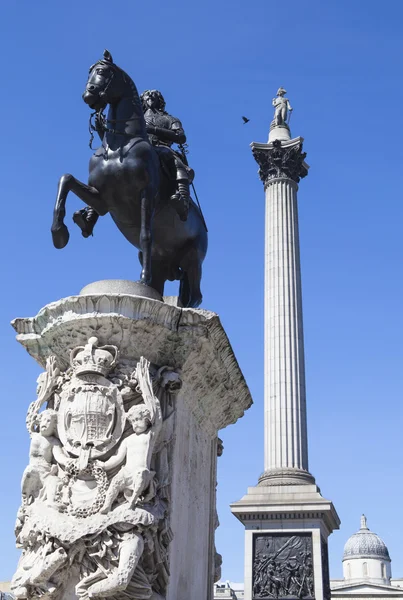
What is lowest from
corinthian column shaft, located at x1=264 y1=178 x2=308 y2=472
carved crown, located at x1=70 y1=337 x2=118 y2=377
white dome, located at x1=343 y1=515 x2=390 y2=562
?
carved crown, located at x1=70 y1=337 x2=118 y2=377

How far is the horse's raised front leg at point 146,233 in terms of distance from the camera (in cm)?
624

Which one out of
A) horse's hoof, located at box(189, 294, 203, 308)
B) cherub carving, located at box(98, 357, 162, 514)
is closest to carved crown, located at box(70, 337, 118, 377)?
cherub carving, located at box(98, 357, 162, 514)

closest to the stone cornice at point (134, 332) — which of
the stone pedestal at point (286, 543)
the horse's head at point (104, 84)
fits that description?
the horse's head at point (104, 84)

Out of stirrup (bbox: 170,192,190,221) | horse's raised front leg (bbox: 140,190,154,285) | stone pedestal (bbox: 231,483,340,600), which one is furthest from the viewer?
stone pedestal (bbox: 231,483,340,600)

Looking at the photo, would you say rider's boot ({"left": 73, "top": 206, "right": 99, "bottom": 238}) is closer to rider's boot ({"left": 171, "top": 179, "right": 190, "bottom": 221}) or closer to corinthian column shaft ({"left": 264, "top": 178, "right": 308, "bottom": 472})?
rider's boot ({"left": 171, "top": 179, "right": 190, "bottom": 221})

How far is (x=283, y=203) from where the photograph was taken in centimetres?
3350

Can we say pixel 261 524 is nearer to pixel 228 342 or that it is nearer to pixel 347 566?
pixel 228 342

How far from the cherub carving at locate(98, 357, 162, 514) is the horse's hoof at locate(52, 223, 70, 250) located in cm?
154

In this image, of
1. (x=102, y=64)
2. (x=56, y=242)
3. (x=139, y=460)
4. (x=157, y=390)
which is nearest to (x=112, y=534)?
(x=139, y=460)

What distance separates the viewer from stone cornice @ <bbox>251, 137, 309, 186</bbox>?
34.2 metres

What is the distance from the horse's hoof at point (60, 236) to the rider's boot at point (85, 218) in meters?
0.26

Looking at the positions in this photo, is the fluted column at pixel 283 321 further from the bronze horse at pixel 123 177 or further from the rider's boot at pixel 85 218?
the bronze horse at pixel 123 177

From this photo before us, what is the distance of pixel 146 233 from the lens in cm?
627

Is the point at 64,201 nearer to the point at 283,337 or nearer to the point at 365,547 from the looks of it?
the point at 283,337
